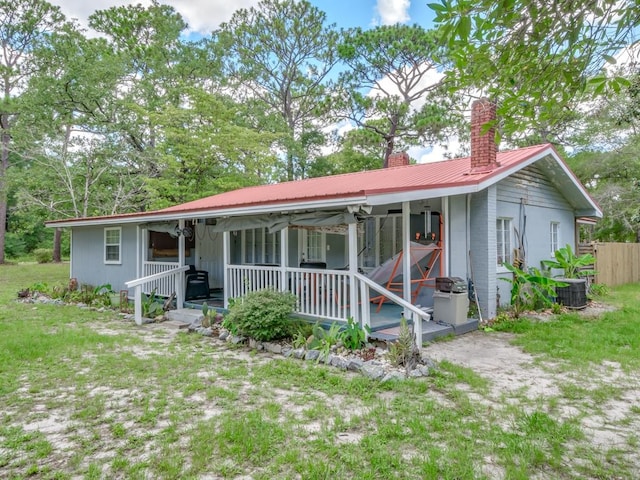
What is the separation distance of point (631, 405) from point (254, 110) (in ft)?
67.0

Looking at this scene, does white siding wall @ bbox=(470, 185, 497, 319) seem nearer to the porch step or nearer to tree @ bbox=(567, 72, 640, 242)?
the porch step

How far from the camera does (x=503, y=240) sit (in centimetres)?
895

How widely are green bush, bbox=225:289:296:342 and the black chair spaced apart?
3.47 metres

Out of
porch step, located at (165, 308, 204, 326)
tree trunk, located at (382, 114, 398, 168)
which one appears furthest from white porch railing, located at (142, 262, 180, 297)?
tree trunk, located at (382, 114, 398, 168)

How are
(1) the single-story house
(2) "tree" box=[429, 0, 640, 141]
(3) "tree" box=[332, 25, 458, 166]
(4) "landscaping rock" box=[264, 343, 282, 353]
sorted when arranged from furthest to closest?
(3) "tree" box=[332, 25, 458, 166] < (1) the single-story house < (4) "landscaping rock" box=[264, 343, 282, 353] < (2) "tree" box=[429, 0, 640, 141]

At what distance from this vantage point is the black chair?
9711 mm

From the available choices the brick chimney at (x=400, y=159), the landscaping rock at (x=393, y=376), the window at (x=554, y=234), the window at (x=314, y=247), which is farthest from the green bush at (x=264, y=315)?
the window at (x=554, y=234)

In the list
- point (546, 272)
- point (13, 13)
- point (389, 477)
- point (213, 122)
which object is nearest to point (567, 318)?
point (546, 272)

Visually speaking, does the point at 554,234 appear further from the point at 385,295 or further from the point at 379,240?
the point at 385,295

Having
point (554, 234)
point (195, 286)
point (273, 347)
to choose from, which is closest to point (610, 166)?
point (554, 234)

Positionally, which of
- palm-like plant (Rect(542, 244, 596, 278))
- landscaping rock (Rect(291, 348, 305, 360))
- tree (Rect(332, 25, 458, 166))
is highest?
tree (Rect(332, 25, 458, 166))

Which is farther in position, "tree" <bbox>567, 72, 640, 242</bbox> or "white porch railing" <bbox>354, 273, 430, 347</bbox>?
"tree" <bbox>567, 72, 640, 242</bbox>

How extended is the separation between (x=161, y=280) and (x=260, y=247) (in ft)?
8.93

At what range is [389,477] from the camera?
9.11ft
